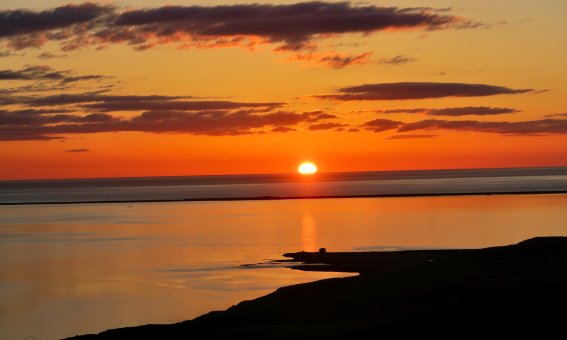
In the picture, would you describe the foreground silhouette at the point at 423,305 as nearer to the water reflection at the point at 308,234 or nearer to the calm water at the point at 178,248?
the calm water at the point at 178,248

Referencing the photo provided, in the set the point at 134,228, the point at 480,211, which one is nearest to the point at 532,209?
the point at 480,211

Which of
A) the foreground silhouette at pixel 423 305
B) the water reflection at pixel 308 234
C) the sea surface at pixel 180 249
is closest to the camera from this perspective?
the foreground silhouette at pixel 423 305

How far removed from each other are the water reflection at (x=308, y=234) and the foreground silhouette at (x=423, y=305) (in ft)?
130

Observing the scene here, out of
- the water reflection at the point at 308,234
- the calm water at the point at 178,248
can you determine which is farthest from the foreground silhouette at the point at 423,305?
the water reflection at the point at 308,234

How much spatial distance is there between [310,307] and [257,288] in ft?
57.9

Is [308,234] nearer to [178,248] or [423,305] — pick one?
[178,248]

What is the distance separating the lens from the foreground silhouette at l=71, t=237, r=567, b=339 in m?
34.2

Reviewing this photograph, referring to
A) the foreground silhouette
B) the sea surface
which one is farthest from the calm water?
the foreground silhouette

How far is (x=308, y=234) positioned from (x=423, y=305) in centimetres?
7311

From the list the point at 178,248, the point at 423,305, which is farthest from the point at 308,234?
the point at 423,305

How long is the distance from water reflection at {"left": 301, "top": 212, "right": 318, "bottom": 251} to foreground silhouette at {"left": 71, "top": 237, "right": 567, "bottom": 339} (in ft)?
130

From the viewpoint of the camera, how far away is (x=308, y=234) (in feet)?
372

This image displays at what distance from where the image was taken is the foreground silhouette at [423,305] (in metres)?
34.2

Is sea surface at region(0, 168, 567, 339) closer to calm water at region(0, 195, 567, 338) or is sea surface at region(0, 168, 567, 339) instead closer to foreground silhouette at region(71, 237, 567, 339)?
calm water at region(0, 195, 567, 338)
